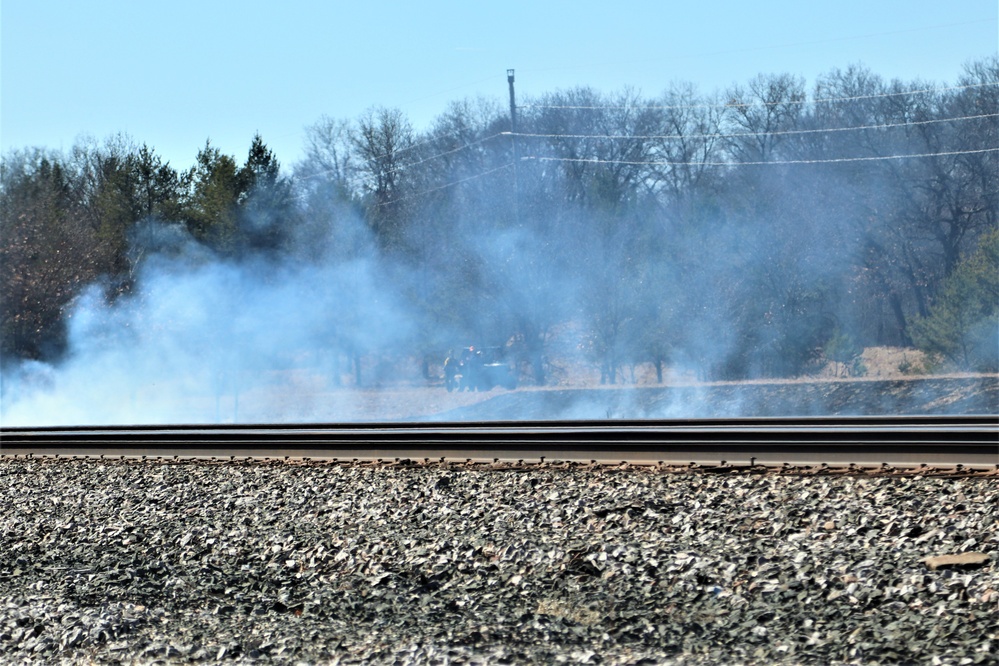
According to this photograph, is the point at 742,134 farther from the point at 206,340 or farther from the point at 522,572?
the point at 522,572

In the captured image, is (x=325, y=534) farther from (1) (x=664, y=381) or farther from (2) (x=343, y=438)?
(1) (x=664, y=381)

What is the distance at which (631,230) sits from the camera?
2773 cm

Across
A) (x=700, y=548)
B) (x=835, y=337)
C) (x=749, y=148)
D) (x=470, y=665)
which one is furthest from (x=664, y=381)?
(x=470, y=665)

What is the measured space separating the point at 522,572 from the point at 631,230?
70.8 ft

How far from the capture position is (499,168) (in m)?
29.9

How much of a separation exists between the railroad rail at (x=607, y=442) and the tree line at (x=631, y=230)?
12069 mm

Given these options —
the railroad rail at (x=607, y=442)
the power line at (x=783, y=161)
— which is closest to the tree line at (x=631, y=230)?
the power line at (x=783, y=161)

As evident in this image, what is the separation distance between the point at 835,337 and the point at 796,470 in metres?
15.8

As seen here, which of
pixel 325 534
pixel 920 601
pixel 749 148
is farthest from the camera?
pixel 749 148

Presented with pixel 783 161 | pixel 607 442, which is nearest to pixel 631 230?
pixel 783 161

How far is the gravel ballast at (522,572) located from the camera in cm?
563

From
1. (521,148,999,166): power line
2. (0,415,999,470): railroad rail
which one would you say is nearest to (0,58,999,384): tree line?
(521,148,999,166): power line

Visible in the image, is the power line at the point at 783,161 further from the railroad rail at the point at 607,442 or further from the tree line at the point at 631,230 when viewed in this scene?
the railroad rail at the point at 607,442

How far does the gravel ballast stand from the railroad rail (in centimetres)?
70
